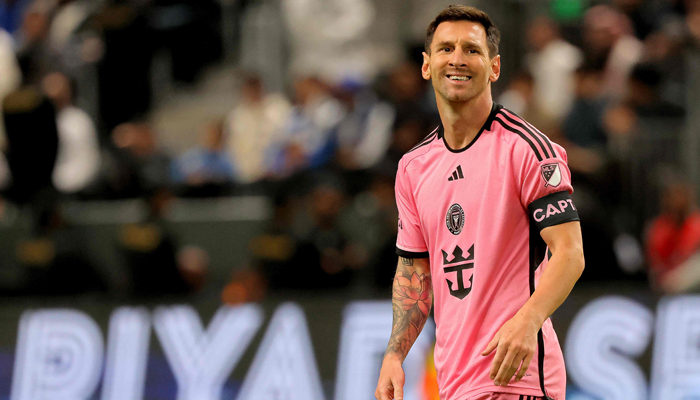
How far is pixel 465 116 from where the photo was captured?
11.5 ft

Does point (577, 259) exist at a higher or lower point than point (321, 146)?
lower

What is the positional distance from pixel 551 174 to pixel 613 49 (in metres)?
6.59

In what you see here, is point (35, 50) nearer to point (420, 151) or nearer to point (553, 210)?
point (420, 151)

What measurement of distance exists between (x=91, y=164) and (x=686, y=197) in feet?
20.3

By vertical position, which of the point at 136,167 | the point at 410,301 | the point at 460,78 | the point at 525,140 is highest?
the point at 136,167

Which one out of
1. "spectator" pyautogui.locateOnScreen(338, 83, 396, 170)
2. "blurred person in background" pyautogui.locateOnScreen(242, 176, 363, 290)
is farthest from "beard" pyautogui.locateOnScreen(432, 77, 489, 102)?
"spectator" pyautogui.locateOnScreen(338, 83, 396, 170)

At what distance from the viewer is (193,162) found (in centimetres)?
1030

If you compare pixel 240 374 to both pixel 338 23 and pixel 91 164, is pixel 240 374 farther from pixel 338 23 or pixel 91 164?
pixel 338 23

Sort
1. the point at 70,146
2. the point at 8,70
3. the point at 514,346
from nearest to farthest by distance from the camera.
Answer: the point at 514,346 < the point at 70,146 < the point at 8,70

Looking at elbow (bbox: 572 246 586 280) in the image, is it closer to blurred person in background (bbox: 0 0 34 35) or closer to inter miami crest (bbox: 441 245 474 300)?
inter miami crest (bbox: 441 245 474 300)

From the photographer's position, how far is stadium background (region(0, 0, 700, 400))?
779cm

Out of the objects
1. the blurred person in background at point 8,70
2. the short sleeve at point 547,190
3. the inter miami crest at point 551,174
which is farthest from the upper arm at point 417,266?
the blurred person in background at point 8,70

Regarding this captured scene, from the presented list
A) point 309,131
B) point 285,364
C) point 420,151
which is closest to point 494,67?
point 420,151

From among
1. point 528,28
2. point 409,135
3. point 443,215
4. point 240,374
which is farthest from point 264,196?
point 443,215
